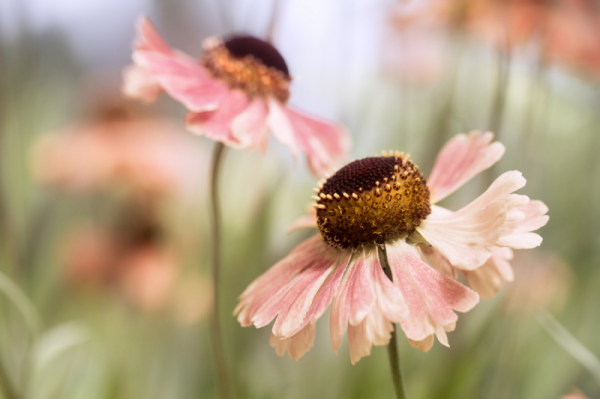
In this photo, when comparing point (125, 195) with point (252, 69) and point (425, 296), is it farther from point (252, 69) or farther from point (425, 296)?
point (425, 296)

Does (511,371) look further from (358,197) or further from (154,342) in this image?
(154,342)

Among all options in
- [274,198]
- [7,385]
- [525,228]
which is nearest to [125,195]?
[274,198]

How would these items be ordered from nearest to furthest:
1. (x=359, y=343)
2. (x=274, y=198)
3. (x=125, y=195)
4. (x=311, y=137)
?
(x=359, y=343)
(x=311, y=137)
(x=274, y=198)
(x=125, y=195)

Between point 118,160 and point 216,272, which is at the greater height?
point 216,272

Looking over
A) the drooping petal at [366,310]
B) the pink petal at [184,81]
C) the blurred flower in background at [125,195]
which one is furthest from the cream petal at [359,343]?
the blurred flower in background at [125,195]

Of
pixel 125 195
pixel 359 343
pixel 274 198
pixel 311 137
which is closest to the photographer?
pixel 359 343

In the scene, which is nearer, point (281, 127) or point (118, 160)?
point (281, 127)

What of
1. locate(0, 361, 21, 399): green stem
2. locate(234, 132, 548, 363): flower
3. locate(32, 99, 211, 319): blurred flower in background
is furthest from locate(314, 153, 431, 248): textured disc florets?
locate(32, 99, 211, 319): blurred flower in background
